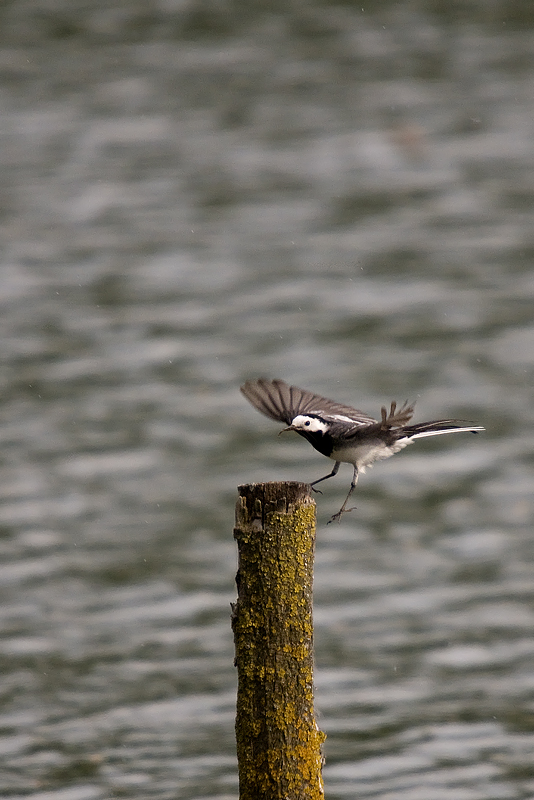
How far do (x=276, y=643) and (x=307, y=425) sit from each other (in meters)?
1.06

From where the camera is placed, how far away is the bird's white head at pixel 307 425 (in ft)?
18.2

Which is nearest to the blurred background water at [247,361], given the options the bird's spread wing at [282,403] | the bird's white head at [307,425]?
the bird's spread wing at [282,403]

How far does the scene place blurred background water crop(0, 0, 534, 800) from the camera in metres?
9.83

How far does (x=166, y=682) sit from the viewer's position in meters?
10.3

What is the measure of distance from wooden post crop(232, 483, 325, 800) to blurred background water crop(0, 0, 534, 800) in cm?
373

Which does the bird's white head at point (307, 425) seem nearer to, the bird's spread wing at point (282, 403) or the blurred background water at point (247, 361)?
the bird's spread wing at point (282, 403)

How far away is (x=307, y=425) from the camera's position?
557 centimetres

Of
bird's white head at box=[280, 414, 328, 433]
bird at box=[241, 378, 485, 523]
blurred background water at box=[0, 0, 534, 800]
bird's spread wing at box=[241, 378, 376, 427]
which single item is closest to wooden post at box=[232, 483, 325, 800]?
bird at box=[241, 378, 485, 523]

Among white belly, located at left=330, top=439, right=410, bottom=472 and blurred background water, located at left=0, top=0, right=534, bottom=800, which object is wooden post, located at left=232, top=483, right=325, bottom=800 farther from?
blurred background water, located at left=0, top=0, right=534, bottom=800

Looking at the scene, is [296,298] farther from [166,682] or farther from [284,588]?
[284,588]

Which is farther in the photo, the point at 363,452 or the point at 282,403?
the point at 282,403

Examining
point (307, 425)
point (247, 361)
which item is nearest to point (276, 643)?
point (307, 425)

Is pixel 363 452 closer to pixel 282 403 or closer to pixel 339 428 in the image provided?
pixel 339 428

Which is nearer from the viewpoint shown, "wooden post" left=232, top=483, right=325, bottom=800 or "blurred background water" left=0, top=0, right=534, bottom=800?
"wooden post" left=232, top=483, right=325, bottom=800
